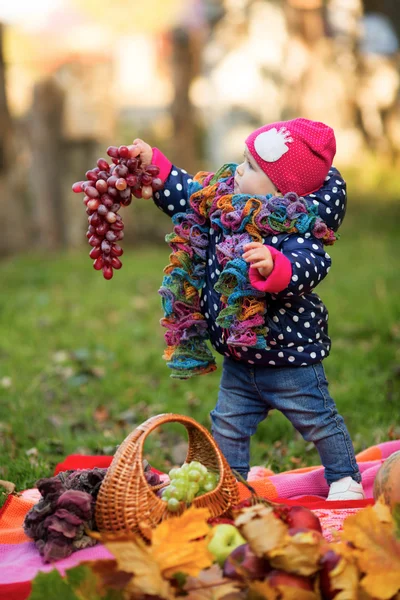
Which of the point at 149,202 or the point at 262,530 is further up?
the point at 149,202

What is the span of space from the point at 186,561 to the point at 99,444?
5.54 feet

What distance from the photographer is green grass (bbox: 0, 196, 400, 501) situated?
138 inches

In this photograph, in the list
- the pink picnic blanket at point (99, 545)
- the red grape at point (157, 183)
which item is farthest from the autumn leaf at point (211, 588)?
the red grape at point (157, 183)

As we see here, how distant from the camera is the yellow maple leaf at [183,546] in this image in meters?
1.80

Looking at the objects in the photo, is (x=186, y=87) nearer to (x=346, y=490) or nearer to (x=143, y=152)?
(x=143, y=152)

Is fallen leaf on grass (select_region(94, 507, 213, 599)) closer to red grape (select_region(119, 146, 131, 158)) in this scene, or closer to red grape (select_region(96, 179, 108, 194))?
red grape (select_region(96, 179, 108, 194))

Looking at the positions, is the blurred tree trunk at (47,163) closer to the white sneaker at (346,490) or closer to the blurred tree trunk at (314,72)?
the blurred tree trunk at (314,72)

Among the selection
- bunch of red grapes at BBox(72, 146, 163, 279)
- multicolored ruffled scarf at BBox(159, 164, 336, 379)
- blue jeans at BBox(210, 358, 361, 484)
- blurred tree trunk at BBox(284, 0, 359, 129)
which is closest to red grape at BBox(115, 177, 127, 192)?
bunch of red grapes at BBox(72, 146, 163, 279)

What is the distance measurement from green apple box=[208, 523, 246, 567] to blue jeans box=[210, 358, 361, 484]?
31.5 inches

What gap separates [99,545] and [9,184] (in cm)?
638

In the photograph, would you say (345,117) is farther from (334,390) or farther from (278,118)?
(334,390)

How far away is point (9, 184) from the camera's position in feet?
26.7

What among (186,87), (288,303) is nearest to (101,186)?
(288,303)

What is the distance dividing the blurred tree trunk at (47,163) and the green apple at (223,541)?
7.00 metres
